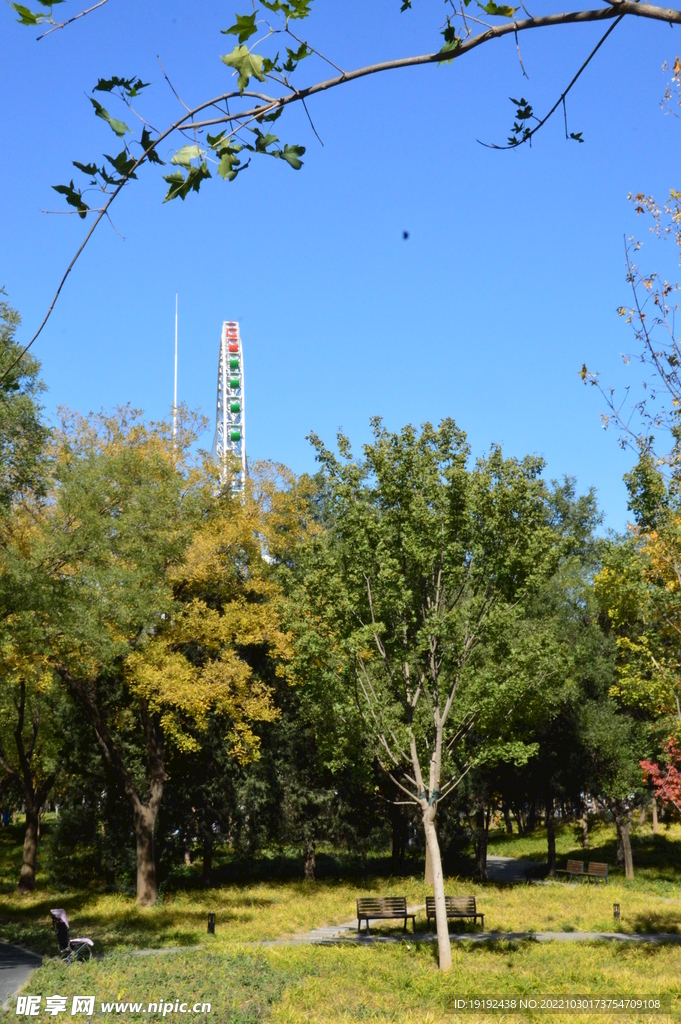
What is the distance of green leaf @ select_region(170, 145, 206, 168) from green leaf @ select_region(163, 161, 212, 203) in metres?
0.03

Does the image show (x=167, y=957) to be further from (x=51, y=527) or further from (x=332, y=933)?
(x=51, y=527)

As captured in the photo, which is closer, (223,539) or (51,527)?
(51,527)

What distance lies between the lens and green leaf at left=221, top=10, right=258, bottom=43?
269cm

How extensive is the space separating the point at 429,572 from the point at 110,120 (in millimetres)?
14071

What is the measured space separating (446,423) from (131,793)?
14.7 metres

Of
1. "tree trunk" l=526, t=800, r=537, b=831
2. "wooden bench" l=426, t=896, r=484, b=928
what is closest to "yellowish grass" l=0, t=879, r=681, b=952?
"wooden bench" l=426, t=896, r=484, b=928

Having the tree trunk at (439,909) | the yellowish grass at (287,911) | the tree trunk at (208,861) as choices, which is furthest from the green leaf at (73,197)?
the tree trunk at (208,861)

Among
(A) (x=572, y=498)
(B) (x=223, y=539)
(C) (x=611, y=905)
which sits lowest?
(C) (x=611, y=905)

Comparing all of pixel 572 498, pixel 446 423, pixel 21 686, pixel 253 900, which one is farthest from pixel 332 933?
pixel 572 498

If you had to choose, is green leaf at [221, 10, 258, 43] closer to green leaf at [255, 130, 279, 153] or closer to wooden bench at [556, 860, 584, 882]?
green leaf at [255, 130, 279, 153]

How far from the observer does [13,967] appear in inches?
571

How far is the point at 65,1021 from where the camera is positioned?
9.84 meters

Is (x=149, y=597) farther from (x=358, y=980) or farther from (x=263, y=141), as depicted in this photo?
(x=263, y=141)

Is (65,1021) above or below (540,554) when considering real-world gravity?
below
